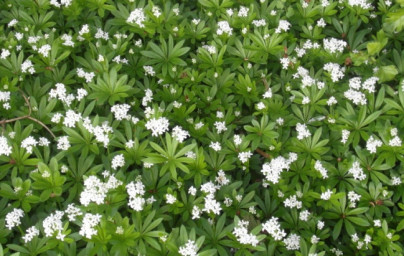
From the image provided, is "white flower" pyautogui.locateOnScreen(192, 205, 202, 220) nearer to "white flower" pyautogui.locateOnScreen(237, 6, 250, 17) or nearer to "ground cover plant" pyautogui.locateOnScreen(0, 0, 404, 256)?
"ground cover plant" pyautogui.locateOnScreen(0, 0, 404, 256)

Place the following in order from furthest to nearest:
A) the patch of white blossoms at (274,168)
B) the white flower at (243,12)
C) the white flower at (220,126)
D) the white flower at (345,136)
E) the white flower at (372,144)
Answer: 1. the white flower at (243,12)
2. the white flower at (220,126)
3. the white flower at (345,136)
4. the white flower at (372,144)
5. the patch of white blossoms at (274,168)

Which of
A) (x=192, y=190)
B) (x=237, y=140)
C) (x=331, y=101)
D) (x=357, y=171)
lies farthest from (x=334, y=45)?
(x=192, y=190)

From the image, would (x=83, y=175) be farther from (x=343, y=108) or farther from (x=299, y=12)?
(x=299, y=12)

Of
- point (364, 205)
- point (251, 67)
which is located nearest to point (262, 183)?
point (364, 205)

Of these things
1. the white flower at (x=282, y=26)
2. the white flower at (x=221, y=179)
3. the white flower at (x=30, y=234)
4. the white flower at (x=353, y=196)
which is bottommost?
the white flower at (x=353, y=196)

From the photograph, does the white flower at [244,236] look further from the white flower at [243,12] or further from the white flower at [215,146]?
the white flower at [243,12]

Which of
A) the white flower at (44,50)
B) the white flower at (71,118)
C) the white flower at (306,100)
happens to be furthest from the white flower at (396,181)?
the white flower at (44,50)

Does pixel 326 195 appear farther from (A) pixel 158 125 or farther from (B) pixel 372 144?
(A) pixel 158 125
